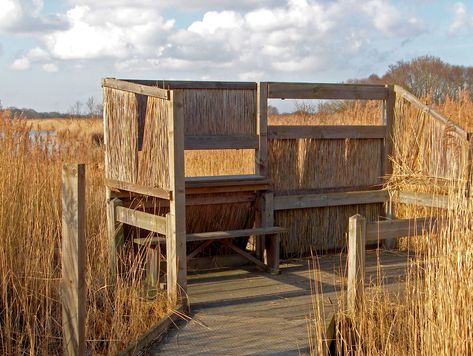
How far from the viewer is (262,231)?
27.1 feet

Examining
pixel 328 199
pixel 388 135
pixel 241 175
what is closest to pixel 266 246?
pixel 241 175

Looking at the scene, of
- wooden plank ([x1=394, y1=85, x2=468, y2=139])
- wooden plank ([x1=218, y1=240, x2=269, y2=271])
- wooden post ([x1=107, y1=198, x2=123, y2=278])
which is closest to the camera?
wooden post ([x1=107, y1=198, x2=123, y2=278])

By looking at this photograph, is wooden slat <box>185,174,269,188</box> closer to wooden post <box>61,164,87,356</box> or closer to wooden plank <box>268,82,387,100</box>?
wooden plank <box>268,82,387,100</box>

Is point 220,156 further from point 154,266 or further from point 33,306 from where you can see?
point 33,306

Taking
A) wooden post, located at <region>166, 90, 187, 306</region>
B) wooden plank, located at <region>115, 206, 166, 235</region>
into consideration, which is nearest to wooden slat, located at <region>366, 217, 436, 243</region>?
wooden post, located at <region>166, 90, 187, 306</region>

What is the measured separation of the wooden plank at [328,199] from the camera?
9062 millimetres

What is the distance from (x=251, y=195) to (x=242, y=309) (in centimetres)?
231

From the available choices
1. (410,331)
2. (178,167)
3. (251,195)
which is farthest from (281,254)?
(410,331)

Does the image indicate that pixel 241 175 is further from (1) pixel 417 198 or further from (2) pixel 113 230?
(1) pixel 417 198

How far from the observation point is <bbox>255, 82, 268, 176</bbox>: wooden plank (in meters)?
8.76

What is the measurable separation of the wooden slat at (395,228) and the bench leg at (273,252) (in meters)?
1.91

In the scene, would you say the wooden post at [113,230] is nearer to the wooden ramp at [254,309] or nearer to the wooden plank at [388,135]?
the wooden ramp at [254,309]

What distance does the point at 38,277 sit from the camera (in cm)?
605

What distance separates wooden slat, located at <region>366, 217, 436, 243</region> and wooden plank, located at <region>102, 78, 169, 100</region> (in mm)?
2227
